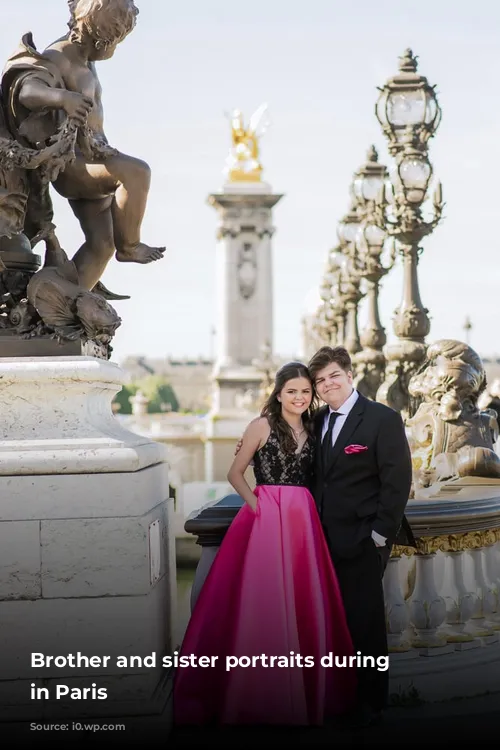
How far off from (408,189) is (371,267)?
3.42 meters

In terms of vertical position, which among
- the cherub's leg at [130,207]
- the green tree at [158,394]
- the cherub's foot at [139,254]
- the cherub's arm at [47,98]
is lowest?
the green tree at [158,394]

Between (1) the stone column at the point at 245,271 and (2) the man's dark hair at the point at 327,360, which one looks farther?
(1) the stone column at the point at 245,271

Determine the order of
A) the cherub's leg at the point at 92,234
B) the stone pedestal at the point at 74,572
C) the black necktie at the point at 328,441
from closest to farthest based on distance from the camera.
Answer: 1. the stone pedestal at the point at 74,572
2. the black necktie at the point at 328,441
3. the cherub's leg at the point at 92,234

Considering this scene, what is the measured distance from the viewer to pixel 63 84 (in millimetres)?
6133

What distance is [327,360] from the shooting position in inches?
235

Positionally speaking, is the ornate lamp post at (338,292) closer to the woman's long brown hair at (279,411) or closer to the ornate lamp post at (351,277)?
the ornate lamp post at (351,277)

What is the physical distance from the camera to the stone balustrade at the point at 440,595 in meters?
6.20

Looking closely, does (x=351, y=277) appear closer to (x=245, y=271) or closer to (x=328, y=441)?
(x=328, y=441)

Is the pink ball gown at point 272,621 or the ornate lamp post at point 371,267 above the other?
the ornate lamp post at point 371,267

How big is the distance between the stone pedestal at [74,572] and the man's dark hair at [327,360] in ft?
3.27

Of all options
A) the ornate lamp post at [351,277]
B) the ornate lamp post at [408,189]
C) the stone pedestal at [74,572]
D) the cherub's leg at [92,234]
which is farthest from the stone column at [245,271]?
the stone pedestal at [74,572]

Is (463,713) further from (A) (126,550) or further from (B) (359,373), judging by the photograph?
(B) (359,373)

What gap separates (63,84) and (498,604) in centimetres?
363

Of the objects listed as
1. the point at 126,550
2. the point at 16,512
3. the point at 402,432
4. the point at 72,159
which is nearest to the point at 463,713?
the point at 402,432
